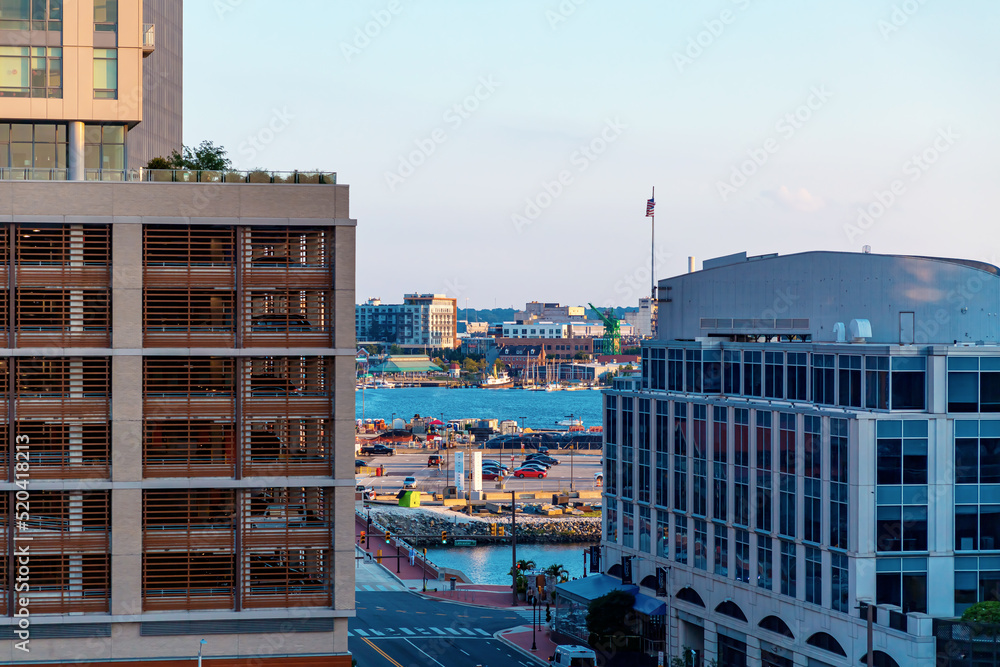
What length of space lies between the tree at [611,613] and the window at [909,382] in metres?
24.7

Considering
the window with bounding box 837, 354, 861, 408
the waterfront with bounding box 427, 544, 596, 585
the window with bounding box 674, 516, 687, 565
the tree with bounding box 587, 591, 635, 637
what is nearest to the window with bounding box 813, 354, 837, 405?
the window with bounding box 837, 354, 861, 408

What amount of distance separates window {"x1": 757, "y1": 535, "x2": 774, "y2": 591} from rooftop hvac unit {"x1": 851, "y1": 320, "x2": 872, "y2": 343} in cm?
1170

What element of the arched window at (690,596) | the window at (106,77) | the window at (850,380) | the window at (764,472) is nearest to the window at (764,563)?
the window at (764,472)

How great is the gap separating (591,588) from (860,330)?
93.0 ft

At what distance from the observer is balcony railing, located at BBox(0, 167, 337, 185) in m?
46.1

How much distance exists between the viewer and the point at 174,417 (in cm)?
4622

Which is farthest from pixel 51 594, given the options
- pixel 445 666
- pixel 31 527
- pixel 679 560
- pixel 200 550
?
pixel 679 560

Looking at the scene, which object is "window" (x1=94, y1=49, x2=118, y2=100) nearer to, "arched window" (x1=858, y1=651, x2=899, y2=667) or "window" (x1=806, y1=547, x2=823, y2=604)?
"window" (x1=806, y1=547, x2=823, y2=604)

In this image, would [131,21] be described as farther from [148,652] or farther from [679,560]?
[679,560]

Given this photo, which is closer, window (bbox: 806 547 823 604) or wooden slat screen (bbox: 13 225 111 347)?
wooden slat screen (bbox: 13 225 111 347)

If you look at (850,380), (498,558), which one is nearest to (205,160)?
(850,380)

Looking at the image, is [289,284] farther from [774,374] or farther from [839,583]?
[774,374]

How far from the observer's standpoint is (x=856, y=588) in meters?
61.2

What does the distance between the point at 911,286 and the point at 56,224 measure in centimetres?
4611
